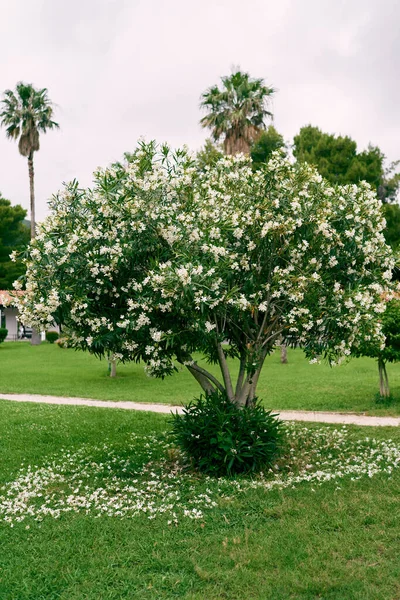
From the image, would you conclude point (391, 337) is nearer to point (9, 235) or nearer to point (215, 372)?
point (215, 372)

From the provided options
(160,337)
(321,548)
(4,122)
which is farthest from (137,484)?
(4,122)

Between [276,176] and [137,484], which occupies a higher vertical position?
[276,176]

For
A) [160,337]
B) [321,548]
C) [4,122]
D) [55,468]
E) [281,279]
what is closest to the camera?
[321,548]

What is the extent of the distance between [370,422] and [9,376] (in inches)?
624

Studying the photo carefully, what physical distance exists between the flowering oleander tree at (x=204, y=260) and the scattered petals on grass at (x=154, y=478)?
162 centimetres

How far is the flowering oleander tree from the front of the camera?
7.55m

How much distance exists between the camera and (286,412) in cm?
1441

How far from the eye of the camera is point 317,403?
50.5ft

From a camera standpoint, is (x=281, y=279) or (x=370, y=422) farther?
(x=370, y=422)

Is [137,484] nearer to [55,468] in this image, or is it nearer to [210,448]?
[210,448]

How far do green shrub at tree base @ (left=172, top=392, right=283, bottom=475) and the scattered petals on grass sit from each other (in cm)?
26

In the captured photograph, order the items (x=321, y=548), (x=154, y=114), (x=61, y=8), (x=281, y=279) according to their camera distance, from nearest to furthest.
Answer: (x=321, y=548)
(x=281, y=279)
(x=61, y=8)
(x=154, y=114)

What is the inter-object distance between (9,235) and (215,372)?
33974 mm

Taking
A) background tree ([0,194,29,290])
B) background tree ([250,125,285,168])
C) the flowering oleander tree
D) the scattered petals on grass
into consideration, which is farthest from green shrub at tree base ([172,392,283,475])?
background tree ([0,194,29,290])
